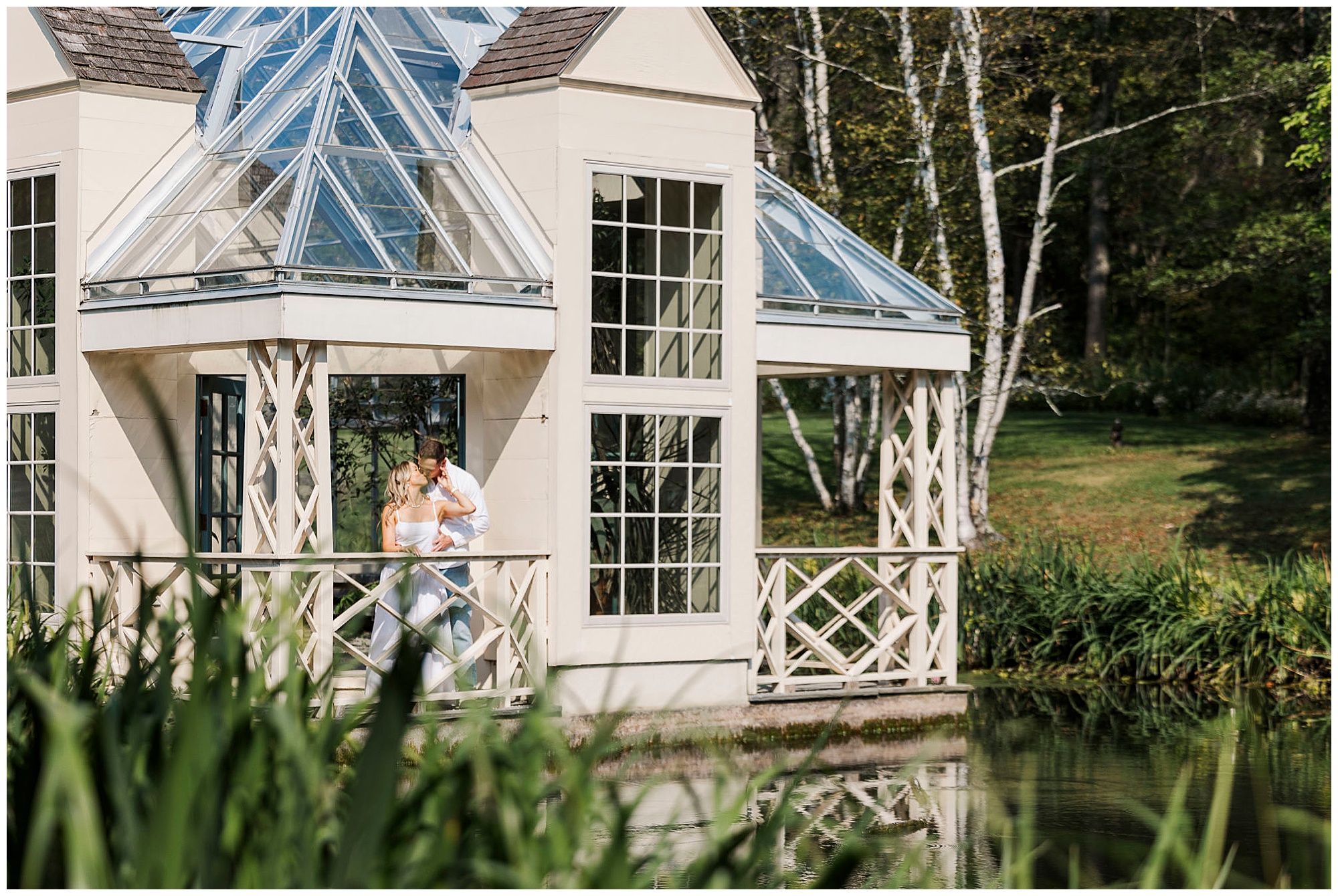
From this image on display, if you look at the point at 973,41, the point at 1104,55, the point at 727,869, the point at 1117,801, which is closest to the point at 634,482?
the point at 1117,801

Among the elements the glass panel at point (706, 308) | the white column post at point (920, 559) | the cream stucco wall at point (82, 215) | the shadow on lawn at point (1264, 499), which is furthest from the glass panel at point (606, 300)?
the shadow on lawn at point (1264, 499)

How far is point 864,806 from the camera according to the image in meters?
9.34

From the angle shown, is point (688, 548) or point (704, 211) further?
point (704, 211)

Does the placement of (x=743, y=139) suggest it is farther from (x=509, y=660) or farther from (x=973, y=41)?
(x=973, y=41)

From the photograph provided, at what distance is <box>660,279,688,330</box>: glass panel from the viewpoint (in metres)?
11.8

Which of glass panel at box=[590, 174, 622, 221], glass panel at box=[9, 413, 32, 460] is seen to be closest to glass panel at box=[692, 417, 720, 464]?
glass panel at box=[590, 174, 622, 221]

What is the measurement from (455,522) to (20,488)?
3.15m

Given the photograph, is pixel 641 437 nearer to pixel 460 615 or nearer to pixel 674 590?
pixel 674 590

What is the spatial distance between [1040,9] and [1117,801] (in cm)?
1866

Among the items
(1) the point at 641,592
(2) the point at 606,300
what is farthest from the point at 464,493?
(2) the point at 606,300

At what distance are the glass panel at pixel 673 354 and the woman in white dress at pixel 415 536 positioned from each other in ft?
5.47

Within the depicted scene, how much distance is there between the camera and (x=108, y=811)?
11.7 ft

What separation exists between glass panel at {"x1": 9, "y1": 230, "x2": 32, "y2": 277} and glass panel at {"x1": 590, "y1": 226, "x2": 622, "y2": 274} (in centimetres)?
387

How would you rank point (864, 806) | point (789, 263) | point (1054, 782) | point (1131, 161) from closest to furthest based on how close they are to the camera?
point (864, 806) < point (1054, 782) < point (789, 263) < point (1131, 161)
